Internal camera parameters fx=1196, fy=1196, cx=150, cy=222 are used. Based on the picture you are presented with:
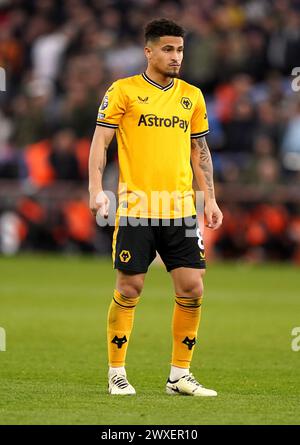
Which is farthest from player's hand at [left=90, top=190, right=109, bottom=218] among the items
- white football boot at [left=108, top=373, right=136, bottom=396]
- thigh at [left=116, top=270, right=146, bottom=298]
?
white football boot at [left=108, top=373, right=136, bottom=396]

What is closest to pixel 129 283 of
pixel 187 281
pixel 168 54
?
pixel 187 281

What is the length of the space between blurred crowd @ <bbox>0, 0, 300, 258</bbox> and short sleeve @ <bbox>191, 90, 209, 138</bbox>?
11.7 m

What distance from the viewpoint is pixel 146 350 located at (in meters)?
10.2

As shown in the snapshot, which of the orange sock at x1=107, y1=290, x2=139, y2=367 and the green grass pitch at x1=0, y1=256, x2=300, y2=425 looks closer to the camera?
the green grass pitch at x1=0, y1=256, x2=300, y2=425

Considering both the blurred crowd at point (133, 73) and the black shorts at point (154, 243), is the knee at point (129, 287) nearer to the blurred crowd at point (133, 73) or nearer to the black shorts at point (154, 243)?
the black shorts at point (154, 243)

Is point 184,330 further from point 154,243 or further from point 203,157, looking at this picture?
point 203,157

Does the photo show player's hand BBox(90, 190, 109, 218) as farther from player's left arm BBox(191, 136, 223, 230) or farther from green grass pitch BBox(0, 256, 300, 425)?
green grass pitch BBox(0, 256, 300, 425)

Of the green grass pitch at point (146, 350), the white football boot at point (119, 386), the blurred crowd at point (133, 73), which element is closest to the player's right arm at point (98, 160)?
the white football boot at point (119, 386)

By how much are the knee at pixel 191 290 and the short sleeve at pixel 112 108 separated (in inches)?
44.8

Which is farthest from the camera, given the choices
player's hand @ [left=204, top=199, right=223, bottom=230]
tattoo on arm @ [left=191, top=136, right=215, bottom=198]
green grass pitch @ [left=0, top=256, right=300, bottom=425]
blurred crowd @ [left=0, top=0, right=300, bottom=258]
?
blurred crowd @ [left=0, top=0, right=300, bottom=258]

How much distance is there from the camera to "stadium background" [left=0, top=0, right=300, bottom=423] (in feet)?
58.2

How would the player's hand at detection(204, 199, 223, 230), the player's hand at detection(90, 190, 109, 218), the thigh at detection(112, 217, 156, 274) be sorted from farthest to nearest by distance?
→ the player's hand at detection(204, 199, 223, 230) < the thigh at detection(112, 217, 156, 274) < the player's hand at detection(90, 190, 109, 218)

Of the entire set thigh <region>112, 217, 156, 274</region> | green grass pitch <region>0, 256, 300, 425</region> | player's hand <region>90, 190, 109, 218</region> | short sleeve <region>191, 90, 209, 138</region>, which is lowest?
green grass pitch <region>0, 256, 300, 425</region>

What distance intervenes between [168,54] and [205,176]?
893 mm
